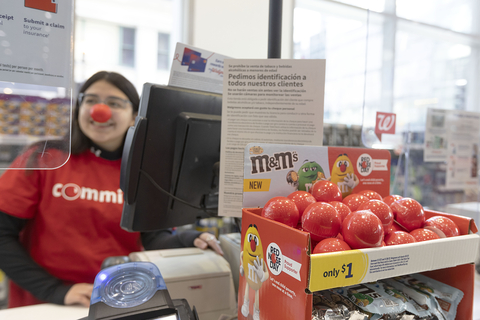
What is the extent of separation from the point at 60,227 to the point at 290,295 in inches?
55.4

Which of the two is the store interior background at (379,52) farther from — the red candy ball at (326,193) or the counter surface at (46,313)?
the counter surface at (46,313)

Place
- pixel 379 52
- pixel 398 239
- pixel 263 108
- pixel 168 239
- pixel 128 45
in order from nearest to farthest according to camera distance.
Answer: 1. pixel 398 239
2. pixel 263 108
3. pixel 168 239
4. pixel 379 52
5. pixel 128 45

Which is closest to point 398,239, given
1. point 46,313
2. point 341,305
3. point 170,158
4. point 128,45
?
point 341,305

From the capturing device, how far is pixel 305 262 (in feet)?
1.75

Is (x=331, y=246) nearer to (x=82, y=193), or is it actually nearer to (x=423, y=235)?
(x=423, y=235)

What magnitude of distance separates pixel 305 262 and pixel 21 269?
4.56 feet

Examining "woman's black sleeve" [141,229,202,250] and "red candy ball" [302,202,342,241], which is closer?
"red candy ball" [302,202,342,241]

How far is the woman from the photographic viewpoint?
148 cm

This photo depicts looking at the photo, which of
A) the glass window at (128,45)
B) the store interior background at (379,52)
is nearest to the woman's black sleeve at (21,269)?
the store interior background at (379,52)

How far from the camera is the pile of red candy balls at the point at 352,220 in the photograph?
1.97 ft

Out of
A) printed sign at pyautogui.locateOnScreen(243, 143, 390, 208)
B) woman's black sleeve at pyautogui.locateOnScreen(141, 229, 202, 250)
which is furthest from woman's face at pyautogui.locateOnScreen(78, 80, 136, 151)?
printed sign at pyautogui.locateOnScreen(243, 143, 390, 208)

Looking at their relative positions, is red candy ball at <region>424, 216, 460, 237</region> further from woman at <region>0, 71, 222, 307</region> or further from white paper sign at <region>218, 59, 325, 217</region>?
woman at <region>0, 71, 222, 307</region>

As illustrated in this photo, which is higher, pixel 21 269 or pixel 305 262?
pixel 305 262

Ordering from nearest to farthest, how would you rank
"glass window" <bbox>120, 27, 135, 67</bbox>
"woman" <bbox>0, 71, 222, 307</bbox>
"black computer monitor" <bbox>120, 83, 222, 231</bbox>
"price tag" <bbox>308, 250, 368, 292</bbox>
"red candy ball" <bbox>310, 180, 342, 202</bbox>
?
"price tag" <bbox>308, 250, 368, 292</bbox>, "red candy ball" <bbox>310, 180, 342, 202</bbox>, "black computer monitor" <bbox>120, 83, 222, 231</bbox>, "woman" <bbox>0, 71, 222, 307</bbox>, "glass window" <bbox>120, 27, 135, 67</bbox>
